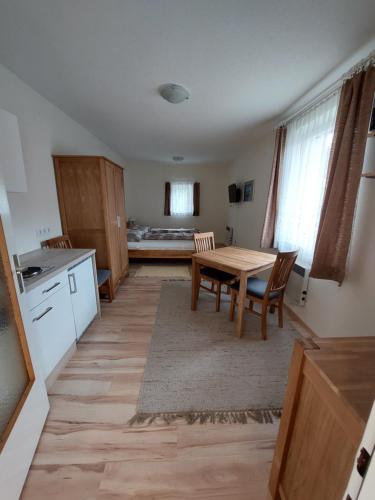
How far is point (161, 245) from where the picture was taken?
4.32 meters

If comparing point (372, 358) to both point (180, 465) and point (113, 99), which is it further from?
point (113, 99)

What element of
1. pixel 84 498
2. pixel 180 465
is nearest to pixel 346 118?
pixel 180 465

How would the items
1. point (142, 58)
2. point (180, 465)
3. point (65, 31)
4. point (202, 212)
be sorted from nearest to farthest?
point (180, 465) → point (65, 31) → point (142, 58) → point (202, 212)

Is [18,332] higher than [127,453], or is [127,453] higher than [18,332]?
[18,332]

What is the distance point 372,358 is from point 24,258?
2.44 meters

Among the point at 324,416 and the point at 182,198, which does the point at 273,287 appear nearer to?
the point at 324,416

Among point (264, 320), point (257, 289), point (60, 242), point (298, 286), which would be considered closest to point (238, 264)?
point (257, 289)

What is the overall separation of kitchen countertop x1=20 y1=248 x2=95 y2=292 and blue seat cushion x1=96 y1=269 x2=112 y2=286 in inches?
16.4

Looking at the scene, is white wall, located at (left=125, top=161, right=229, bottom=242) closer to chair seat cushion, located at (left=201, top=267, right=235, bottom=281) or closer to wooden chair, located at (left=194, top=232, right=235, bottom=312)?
wooden chair, located at (left=194, top=232, right=235, bottom=312)

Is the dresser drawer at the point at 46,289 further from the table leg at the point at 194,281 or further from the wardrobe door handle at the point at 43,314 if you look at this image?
the table leg at the point at 194,281

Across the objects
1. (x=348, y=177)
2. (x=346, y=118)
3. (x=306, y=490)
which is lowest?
(x=306, y=490)

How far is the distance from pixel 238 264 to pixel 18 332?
177 cm

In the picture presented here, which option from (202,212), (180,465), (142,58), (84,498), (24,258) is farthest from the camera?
(202,212)

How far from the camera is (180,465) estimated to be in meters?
1.08
